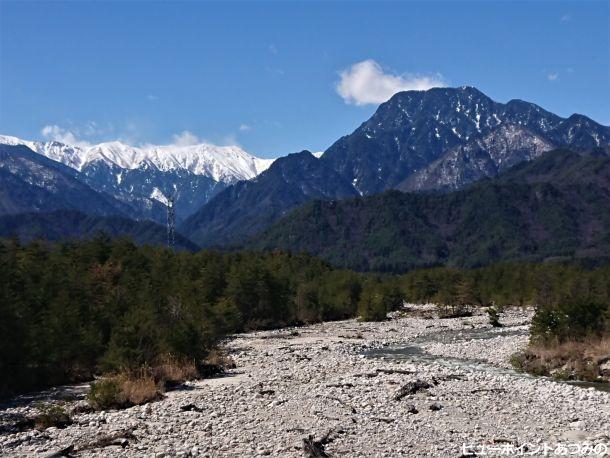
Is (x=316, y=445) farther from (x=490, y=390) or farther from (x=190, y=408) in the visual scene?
(x=490, y=390)

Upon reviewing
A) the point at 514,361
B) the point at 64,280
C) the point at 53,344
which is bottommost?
the point at 514,361

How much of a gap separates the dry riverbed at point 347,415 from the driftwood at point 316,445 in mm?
147

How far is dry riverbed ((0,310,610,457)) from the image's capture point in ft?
71.2

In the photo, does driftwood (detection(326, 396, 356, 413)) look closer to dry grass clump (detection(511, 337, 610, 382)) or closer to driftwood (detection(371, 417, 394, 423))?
driftwood (detection(371, 417, 394, 423))

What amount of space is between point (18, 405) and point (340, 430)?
16.3m

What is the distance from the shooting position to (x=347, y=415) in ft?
86.5

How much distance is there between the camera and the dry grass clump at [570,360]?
37.7m

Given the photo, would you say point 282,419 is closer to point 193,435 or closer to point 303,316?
point 193,435

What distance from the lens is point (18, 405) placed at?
2967cm

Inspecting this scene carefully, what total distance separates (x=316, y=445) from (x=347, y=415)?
17.1 feet

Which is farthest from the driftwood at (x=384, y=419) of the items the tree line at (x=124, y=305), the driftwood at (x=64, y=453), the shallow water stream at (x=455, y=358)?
the tree line at (x=124, y=305)

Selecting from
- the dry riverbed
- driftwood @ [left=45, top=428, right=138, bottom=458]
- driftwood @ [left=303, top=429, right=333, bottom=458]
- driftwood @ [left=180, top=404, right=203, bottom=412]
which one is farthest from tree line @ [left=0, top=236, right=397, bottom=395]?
driftwood @ [left=303, top=429, right=333, bottom=458]

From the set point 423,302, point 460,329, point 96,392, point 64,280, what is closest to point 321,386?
point 96,392

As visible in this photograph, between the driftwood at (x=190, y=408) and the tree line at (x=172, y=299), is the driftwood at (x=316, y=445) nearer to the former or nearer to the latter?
the driftwood at (x=190, y=408)
